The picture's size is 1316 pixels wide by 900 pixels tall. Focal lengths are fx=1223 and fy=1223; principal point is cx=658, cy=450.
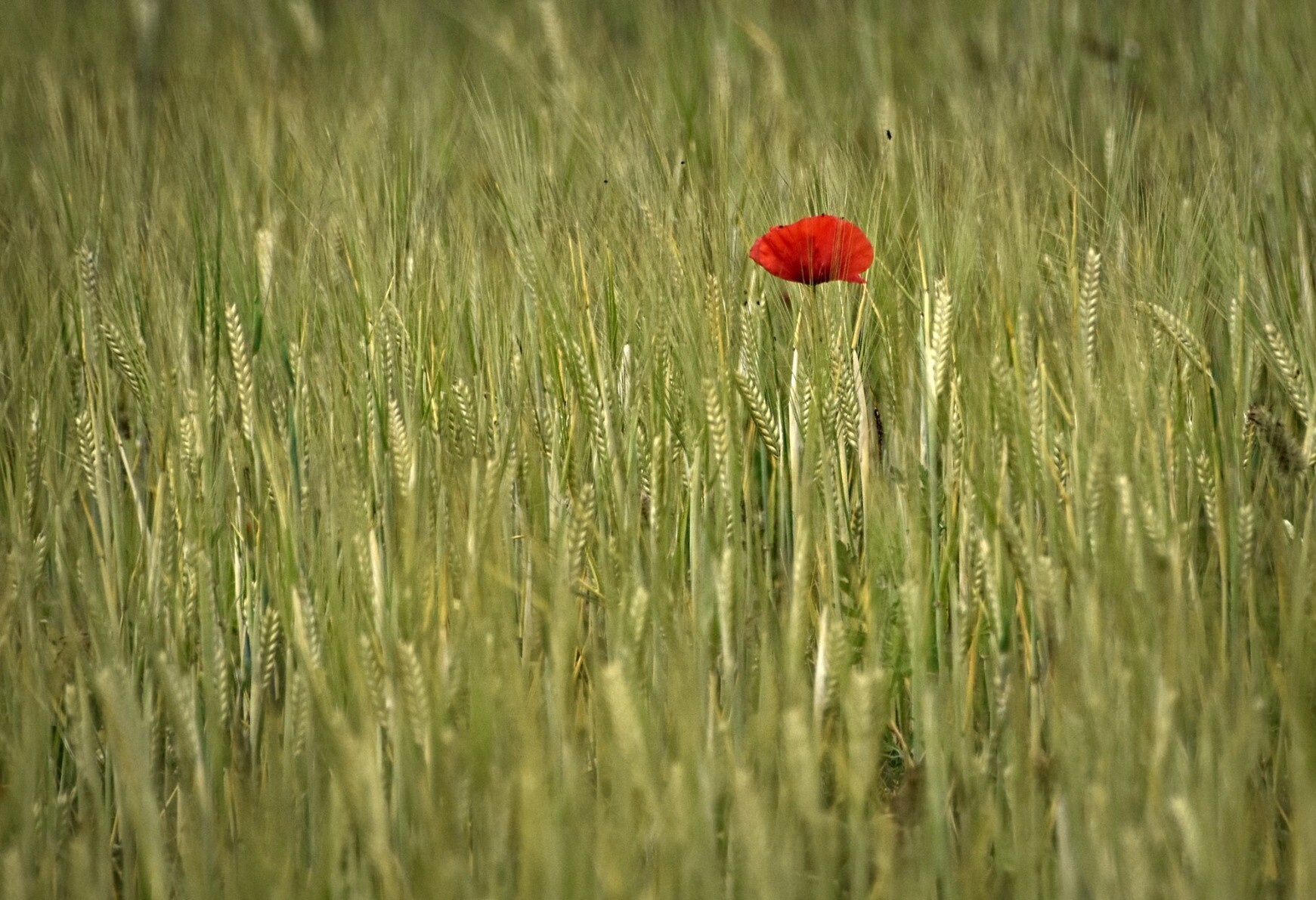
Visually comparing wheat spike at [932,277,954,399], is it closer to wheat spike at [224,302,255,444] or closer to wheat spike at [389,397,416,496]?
wheat spike at [389,397,416,496]

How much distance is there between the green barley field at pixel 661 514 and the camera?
25.5 inches

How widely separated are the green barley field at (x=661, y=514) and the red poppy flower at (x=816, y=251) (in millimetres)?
44

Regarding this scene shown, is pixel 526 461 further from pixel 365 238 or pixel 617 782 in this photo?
pixel 365 238

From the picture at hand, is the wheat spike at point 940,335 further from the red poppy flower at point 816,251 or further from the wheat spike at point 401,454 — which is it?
the wheat spike at point 401,454

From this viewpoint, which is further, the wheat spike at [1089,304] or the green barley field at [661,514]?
the wheat spike at [1089,304]

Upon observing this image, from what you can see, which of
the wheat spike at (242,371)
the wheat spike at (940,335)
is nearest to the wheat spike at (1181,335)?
the wheat spike at (940,335)

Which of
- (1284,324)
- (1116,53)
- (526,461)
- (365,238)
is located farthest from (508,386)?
(1116,53)

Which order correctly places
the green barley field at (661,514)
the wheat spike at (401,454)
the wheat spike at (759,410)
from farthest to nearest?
the wheat spike at (759,410), the wheat spike at (401,454), the green barley field at (661,514)

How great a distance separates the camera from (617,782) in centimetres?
59

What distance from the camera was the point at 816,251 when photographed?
3.52ft

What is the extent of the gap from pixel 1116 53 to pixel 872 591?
1571 millimetres

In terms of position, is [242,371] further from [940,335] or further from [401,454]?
[940,335]

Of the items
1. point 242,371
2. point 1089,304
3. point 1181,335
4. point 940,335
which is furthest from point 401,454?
point 1181,335

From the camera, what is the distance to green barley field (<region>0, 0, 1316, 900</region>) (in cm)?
65
